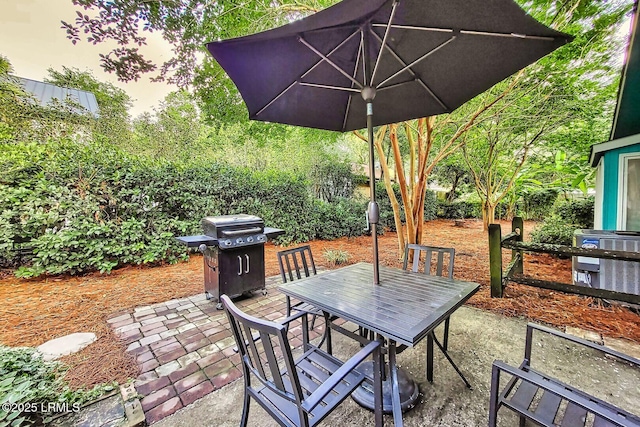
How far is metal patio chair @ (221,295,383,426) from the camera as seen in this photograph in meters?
1.08

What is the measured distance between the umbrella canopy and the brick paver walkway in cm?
163

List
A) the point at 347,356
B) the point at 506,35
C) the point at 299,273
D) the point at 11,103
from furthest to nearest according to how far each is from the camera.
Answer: the point at 11,103 < the point at 299,273 < the point at 347,356 < the point at 506,35

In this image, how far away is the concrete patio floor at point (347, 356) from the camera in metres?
1.64

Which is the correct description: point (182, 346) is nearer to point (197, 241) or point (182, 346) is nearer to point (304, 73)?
point (197, 241)

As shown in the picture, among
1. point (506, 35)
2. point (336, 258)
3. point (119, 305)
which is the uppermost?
point (506, 35)

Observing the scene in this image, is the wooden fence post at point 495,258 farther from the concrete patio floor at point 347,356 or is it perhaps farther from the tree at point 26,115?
the tree at point 26,115

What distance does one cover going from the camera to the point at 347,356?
2252 millimetres

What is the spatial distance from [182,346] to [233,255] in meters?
1.14

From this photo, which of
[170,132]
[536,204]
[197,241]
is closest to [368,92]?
[197,241]

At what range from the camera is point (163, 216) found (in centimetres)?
491

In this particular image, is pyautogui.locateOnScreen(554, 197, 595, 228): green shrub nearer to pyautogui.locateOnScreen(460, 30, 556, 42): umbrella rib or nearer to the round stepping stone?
pyautogui.locateOnScreen(460, 30, 556, 42): umbrella rib

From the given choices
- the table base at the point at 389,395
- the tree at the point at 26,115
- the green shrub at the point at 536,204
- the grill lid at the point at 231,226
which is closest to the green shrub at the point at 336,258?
the grill lid at the point at 231,226

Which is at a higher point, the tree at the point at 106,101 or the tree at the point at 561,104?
the tree at the point at 106,101

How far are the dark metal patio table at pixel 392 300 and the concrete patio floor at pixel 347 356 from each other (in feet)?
0.80
